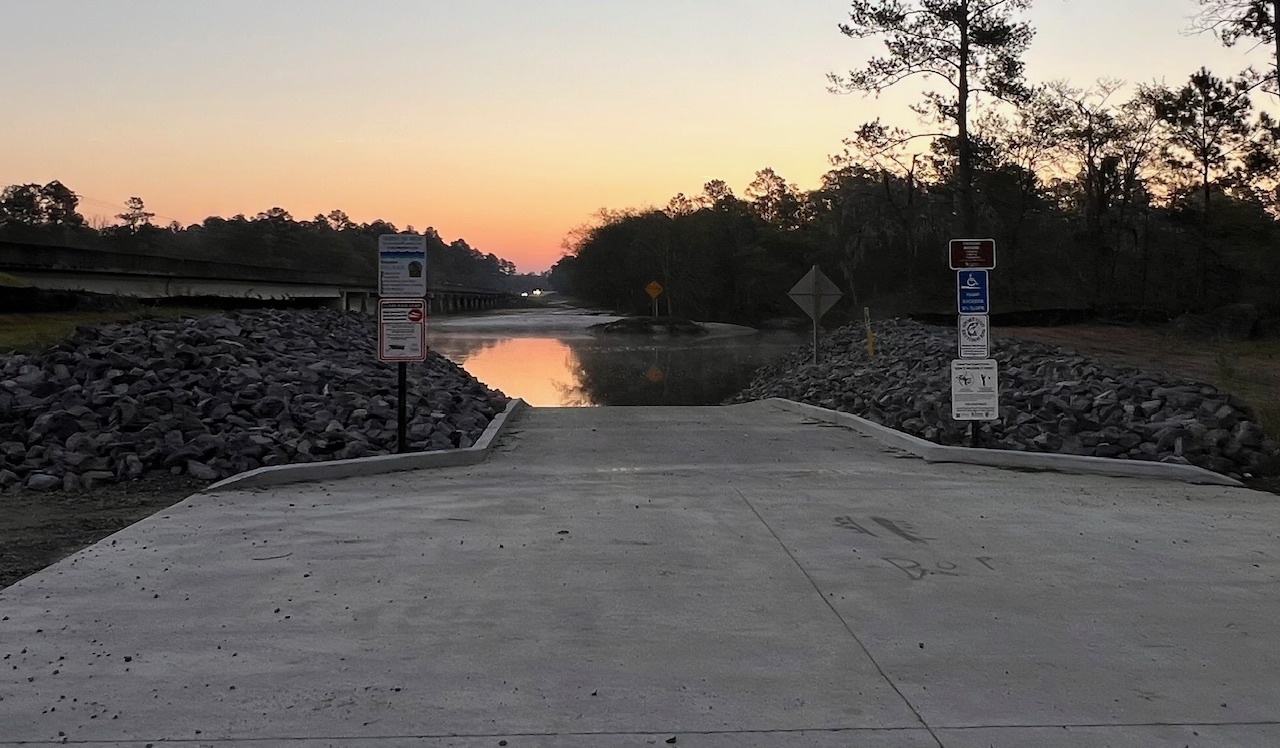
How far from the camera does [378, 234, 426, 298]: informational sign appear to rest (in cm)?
1122

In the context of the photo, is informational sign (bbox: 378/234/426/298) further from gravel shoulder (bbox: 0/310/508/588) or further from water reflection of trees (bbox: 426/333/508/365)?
water reflection of trees (bbox: 426/333/508/365)

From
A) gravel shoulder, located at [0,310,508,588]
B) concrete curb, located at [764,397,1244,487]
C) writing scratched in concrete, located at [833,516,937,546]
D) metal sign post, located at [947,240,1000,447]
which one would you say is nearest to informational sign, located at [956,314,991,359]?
metal sign post, located at [947,240,1000,447]

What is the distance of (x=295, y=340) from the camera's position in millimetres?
18891

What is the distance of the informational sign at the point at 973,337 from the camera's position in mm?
12008

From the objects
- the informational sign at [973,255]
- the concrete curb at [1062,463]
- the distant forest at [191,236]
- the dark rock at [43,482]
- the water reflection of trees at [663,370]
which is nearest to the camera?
the dark rock at [43,482]

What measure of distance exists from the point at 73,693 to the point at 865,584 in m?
4.25

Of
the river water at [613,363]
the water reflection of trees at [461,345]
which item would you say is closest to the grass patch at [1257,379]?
the river water at [613,363]

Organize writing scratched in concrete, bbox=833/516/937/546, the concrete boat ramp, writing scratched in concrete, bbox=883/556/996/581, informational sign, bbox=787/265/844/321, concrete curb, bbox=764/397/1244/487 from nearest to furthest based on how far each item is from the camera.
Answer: the concrete boat ramp < writing scratched in concrete, bbox=883/556/996/581 < writing scratched in concrete, bbox=833/516/937/546 < concrete curb, bbox=764/397/1244/487 < informational sign, bbox=787/265/844/321

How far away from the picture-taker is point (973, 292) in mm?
12055

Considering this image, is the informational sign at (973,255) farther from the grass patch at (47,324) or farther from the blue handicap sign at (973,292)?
the grass patch at (47,324)

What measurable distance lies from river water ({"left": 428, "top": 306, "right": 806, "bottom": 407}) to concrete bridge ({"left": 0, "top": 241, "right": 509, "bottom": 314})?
5.76 metres

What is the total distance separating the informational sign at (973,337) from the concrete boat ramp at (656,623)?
2.96 meters

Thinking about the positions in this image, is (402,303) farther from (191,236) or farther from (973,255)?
(191,236)

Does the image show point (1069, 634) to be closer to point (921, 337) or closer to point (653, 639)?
point (653, 639)
